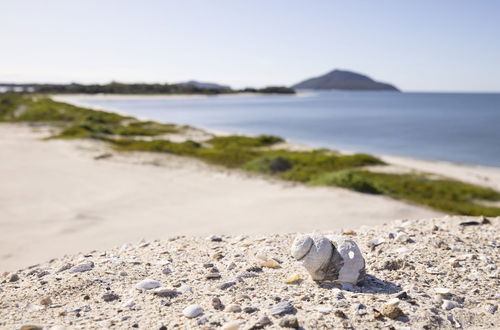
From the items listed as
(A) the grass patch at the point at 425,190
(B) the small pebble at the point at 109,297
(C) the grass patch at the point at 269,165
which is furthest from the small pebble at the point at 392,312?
(C) the grass patch at the point at 269,165

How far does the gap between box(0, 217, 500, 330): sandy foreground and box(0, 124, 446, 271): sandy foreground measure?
2975mm

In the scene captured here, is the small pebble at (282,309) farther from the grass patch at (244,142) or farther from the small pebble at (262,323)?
the grass patch at (244,142)

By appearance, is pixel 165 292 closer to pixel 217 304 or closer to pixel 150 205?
pixel 217 304

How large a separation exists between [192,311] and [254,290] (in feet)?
2.77

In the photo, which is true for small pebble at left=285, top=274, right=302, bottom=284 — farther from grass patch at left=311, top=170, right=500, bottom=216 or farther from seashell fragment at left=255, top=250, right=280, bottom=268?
grass patch at left=311, top=170, right=500, bottom=216

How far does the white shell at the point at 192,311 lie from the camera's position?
393 cm

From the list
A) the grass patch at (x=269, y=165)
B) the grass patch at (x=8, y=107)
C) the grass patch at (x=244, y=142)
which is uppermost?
the grass patch at (x=8, y=107)

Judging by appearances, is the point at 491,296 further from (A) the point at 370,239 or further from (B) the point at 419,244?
(A) the point at 370,239

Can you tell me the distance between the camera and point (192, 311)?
3.96m

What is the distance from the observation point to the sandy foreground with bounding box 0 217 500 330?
3916mm

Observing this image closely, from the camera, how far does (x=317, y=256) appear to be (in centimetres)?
445

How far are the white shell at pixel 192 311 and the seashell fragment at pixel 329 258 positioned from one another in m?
1.17

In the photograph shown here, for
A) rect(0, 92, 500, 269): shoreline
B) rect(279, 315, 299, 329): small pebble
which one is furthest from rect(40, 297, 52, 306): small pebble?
rect(0, 92, 500, 269): shoreline

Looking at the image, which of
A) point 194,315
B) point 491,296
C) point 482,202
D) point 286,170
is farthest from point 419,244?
point 286,170
